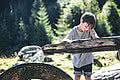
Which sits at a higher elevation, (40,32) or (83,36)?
(83,36)

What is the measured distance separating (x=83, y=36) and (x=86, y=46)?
0.75 m

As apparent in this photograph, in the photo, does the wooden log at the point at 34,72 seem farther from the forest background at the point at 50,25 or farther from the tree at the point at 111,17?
the tree at the point at 111,17

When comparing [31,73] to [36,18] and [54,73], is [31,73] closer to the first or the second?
[54,73]

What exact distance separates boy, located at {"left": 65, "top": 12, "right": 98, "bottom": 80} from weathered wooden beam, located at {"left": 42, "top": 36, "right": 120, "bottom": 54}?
52cm

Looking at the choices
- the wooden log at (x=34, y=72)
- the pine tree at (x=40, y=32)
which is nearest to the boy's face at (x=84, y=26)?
the wooden log at (x=34, y=72)

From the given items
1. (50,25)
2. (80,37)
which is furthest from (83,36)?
(50,25)

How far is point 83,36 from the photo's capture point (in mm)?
4125

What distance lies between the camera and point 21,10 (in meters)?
29.8

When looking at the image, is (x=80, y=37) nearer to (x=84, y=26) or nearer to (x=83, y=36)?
(x=83, y=36)

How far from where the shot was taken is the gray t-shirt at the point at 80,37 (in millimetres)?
4074

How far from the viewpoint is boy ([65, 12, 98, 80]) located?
3896 millimetres

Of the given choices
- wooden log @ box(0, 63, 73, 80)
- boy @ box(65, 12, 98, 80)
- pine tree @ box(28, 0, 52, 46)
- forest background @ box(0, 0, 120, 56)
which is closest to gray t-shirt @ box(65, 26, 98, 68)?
boy @ box(65, 12, 98, 80)

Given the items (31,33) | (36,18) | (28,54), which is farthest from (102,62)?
(36,18)

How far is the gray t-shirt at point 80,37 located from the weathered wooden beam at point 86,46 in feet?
2.00
